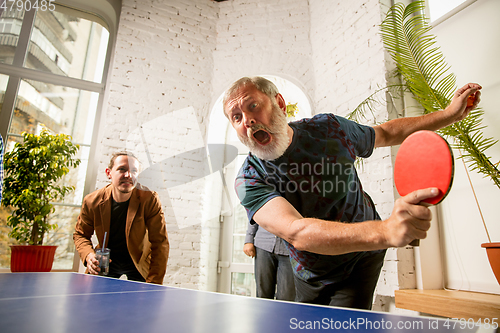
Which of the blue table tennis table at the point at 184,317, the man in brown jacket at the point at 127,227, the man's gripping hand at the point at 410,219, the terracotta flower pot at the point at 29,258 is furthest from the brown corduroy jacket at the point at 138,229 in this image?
the man's gripping hand at the point at 410,219

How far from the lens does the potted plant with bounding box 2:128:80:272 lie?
2.88m

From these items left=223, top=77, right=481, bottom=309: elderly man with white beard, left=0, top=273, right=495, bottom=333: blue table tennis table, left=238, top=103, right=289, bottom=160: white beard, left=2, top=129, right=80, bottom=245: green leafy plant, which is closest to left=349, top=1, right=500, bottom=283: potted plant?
left=223, top=77, right=481, bottom=309: elderly man with white beard

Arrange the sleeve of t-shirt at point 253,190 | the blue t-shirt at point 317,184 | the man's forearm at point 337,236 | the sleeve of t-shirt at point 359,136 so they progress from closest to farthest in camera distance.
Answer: the man's forearm at point 337,236 < the sleeve of t-shirt at point 253,190 < the blue t-shirt at point 317,184 < the sleeve of t-shirt at point 359,136

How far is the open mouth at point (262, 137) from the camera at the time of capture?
1321mm

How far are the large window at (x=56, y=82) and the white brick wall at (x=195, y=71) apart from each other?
56 centimetres

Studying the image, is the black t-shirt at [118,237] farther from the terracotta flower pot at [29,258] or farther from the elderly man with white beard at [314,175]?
the elderly man with white beard at [314,175]

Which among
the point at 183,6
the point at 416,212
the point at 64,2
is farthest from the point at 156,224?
the point at 64,2

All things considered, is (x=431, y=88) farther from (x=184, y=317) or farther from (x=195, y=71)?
(x=195, y=71)

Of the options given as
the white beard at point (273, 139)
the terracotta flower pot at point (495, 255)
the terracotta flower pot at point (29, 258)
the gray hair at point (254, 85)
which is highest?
the gray hair at point (254, 85)

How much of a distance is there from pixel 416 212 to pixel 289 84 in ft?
11.2

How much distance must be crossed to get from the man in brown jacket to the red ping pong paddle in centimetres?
207

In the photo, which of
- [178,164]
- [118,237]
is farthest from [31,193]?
[178,164]

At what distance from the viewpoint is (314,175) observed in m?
1.20

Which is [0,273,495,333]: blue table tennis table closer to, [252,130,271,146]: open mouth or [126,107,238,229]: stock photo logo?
[252,130,271,146]: open mouth
